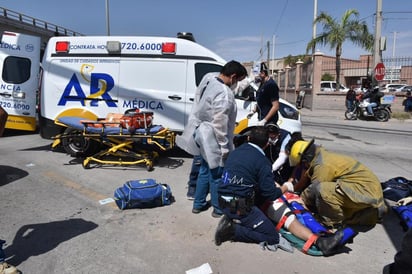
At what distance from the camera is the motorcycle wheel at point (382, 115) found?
15.9m

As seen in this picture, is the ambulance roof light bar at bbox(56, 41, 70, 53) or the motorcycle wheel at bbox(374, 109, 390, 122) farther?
the motorcycle wheel at bbox(374, 109, 390, 122)

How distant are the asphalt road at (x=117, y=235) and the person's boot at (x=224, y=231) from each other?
0.09 metres

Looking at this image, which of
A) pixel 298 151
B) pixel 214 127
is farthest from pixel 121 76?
pixel 298 151

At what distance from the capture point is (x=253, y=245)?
3539 millimetres

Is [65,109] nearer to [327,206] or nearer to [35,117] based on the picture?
[35,117]

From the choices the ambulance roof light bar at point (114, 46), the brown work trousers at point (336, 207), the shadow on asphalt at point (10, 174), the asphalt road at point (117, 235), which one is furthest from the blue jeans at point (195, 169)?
the ambulance roof light bar at point (114, 46)

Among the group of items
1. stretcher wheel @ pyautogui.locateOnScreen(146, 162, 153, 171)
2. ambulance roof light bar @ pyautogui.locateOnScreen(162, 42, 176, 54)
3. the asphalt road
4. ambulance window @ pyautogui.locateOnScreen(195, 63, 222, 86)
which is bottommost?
the asphalt road

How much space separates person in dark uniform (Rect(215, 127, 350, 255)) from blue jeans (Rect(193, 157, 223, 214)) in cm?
57

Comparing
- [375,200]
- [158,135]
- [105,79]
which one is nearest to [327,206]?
[375,200]

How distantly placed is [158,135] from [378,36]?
50.7ft

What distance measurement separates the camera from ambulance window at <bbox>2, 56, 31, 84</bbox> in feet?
28.7

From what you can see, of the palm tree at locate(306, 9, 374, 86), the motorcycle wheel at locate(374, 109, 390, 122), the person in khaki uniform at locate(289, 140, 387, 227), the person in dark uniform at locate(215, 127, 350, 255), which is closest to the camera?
the person in dark uniform at locate(215, 127, 350, 255)

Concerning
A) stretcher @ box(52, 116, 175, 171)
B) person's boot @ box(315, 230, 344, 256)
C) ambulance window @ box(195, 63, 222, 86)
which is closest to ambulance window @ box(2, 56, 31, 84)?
stretcher @ box(52, 116, 175, 171)

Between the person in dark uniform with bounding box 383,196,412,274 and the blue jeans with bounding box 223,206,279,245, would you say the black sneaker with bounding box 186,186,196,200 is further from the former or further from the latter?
the person in dark uniform with bounding box 383,196,412,274
